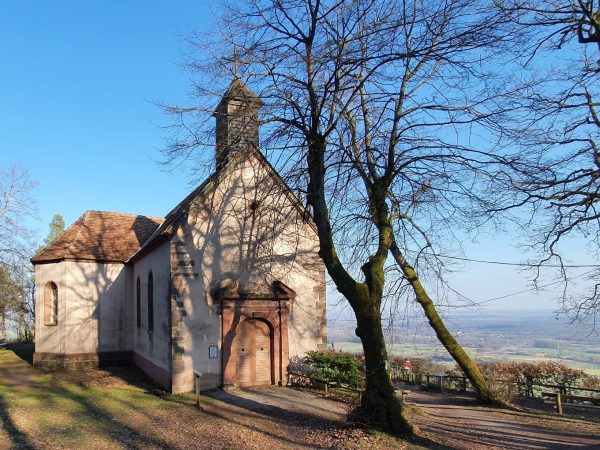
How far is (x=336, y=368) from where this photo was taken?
17406mm

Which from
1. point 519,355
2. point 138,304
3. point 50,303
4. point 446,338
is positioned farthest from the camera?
point 519,355

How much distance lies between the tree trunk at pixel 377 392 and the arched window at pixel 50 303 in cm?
1699

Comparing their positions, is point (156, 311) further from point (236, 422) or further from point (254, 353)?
point (236, 422)

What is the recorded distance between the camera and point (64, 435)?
10.9 m

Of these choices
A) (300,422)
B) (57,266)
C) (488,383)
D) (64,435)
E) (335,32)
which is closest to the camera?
(64,435)

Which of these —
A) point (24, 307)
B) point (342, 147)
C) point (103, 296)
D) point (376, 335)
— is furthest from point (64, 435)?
point (24, 307)

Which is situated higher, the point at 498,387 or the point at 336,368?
the point at 336,368

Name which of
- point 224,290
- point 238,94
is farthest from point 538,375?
point 238,94

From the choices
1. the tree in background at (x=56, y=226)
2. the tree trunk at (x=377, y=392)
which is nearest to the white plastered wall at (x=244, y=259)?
the tree trunk at (x=377, y=392)

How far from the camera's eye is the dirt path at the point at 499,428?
11.1 meters

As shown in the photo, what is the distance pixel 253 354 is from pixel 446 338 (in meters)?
6.84

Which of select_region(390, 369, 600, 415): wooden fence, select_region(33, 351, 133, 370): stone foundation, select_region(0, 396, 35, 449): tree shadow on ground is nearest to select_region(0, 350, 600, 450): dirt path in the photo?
select_region(0, 396, 35, 449): tree shadow on ground

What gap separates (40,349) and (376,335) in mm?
17771

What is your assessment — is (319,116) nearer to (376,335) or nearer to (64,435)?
(376,335)
